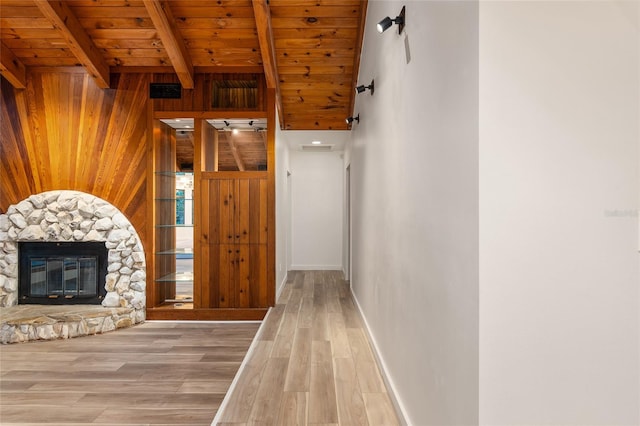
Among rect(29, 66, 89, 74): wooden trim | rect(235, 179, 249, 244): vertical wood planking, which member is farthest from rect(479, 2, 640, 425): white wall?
rect(29, 66, 89, 74): wooden trim

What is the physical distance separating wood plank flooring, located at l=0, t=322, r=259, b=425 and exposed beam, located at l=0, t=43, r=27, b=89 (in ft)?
9.30

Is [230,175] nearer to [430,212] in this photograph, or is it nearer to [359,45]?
[359,45]

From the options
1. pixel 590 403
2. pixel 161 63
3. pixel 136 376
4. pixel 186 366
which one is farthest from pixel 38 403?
pixel 161 63

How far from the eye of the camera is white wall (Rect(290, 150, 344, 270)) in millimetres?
7090

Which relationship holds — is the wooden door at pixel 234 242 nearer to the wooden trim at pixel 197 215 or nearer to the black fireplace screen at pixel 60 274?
the wooden trim at pixel 197 215

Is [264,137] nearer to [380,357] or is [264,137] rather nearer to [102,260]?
[102,260]

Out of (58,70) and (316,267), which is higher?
(58,70)

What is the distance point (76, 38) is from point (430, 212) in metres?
3.88

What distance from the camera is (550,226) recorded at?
103cm

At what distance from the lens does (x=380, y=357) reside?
259 centimetres

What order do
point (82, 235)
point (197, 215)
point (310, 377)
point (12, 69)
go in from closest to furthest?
point (310, 377), point (12, 69), point (82, 235), point (197, 215)

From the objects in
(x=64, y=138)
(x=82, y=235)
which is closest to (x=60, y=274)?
(x=82, y=235)

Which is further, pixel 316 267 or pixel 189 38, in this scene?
pixel 316 267

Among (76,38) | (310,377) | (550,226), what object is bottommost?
(310,377)
